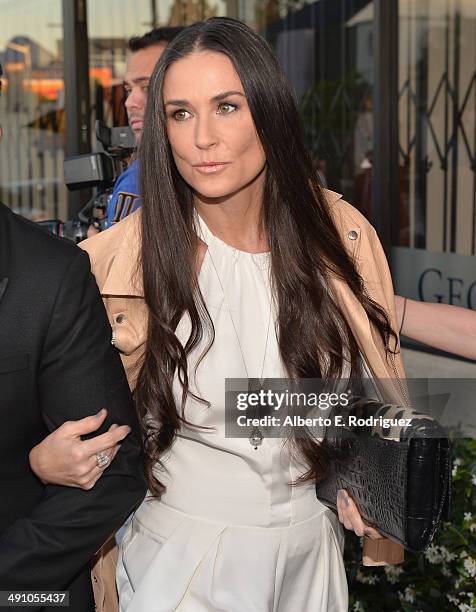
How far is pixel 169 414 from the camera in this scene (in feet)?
7.30

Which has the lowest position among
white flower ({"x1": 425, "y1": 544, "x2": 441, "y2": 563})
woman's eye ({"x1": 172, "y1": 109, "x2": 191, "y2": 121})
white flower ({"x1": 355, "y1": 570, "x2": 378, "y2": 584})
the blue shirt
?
white flower ({"x1": 355, "y1": 570, "x2": 378, "y2": 584})

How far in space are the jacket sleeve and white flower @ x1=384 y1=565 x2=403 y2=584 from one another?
1770mm

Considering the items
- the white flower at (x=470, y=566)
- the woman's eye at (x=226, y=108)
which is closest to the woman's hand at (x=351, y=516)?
the woman's eye at (x=226, y=108)

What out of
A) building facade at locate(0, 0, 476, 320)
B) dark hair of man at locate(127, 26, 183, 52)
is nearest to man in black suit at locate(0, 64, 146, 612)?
dark hair of man at locate(127, 26, 183, 52)

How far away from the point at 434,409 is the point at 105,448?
714 mm

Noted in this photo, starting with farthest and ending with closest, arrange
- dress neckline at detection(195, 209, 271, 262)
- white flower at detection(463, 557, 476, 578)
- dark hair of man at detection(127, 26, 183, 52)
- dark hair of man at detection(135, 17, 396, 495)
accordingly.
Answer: dark hair of man at detection(127, 26, 183, 52), white flower at detection(463, 557, 476, 578), dress neckline at detection(195, 209, 271, 262), dark hair of man at detection(135, 17, 396, 495)

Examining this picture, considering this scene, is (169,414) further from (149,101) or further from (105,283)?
(149,101)

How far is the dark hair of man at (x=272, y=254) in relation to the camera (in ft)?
7.29

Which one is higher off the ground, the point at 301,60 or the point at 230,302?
the point at 301,60

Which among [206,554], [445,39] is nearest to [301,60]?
[445,39]

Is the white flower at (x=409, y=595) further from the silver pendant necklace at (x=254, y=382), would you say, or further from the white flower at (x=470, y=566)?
the silver pendant necklace at (x=254, y=382)

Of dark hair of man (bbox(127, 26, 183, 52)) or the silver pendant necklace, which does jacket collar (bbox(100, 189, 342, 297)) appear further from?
dark hair of man (bbox(127, 26, 183, 52))

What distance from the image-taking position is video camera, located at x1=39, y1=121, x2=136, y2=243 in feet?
12.1

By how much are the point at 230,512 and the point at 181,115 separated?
836mm
